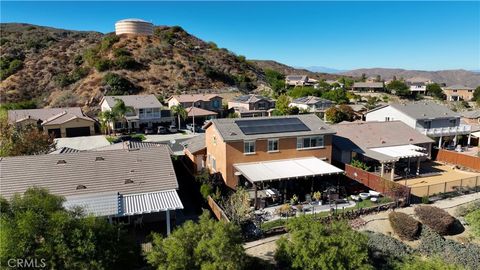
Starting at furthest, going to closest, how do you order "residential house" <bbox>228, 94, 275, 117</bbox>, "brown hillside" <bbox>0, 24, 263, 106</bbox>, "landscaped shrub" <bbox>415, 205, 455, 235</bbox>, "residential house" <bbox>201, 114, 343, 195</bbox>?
1. "brown hillside" <bbox>0, 24, 263, 106</bbox>
2. "residential house" <bbox>228, 94, 275, 117</bbox>
3. "residential house" <bbox>201, 114, 343, 195</bbox>
4. "landscaped shrub" <bbox>415, 205, 455, 235</bbox>

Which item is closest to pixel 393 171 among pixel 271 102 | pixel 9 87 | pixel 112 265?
pixel 112 265

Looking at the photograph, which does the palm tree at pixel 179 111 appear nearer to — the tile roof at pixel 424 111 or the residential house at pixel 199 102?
the residential house at pixel 199 102

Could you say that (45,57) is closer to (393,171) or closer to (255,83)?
(255,83)

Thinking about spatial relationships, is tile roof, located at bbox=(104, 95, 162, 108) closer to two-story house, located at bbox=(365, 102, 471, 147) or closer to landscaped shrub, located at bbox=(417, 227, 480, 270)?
two-story house, located at bbox=(365, 102, 471, 147)

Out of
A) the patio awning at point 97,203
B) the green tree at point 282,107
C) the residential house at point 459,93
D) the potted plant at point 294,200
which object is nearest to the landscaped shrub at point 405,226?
the potted plant at point 294,200

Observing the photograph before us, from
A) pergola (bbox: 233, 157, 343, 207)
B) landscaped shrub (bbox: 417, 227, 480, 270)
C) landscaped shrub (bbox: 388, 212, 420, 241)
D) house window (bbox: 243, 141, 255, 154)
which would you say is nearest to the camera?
landscaped shrub (bbox: 417, 227, 480, 270)

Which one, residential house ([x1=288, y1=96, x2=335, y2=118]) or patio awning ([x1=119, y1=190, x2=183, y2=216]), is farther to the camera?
residential house ([x1=288, y1=96, x2=335, y2=118])

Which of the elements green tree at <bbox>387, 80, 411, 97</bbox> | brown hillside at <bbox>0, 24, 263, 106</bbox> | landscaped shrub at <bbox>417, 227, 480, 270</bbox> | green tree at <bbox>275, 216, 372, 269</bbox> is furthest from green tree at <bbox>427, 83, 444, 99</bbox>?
green tree at <bbox>275, 216, 372, 269</bbox>
